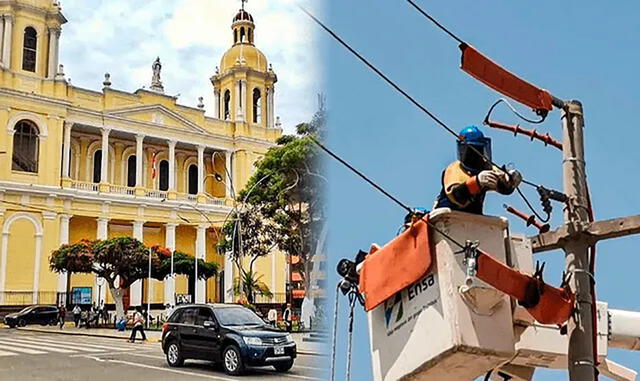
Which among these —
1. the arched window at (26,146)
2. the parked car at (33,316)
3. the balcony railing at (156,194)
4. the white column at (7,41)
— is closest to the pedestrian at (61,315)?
the parked car at (33,316)

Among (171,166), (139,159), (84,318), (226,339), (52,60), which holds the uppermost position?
(52,60)

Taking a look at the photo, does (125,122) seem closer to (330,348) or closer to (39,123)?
(39,123)

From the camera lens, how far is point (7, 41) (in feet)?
74.3

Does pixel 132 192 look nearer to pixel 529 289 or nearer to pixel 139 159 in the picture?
pixel 139 159

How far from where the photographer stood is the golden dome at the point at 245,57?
3600 mm

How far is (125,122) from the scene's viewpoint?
24.1 m

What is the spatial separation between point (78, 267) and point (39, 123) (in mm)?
6676

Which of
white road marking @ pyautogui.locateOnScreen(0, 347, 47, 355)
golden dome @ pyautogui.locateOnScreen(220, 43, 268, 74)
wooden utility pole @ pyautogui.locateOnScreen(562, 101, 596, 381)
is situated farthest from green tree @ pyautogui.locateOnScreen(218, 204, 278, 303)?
wooden utility pole @ pyautogui.locateOnScreen(562, 101, 596, 381)

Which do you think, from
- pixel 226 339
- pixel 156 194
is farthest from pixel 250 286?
pixel 156 194

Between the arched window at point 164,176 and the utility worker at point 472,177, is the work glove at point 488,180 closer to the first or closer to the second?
the utility worker at point 472,177

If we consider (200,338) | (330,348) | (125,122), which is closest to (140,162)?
(125,122)

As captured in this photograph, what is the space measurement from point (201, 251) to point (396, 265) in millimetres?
18501

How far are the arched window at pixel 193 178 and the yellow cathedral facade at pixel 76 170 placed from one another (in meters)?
0.04

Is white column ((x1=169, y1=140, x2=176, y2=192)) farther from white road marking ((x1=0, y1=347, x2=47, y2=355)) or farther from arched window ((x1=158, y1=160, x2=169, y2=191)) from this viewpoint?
white road marking ((x1=0, y1=347, x2=47, y2=355))
